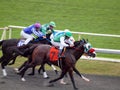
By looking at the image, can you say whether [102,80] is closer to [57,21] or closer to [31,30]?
[31,30]

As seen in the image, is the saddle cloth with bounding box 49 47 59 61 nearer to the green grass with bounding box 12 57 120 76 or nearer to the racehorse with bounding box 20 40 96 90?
the racehorse with bounding box 20 40 96 90

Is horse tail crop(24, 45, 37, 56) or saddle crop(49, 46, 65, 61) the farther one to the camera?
horse tail crop(24, 45, 37, 56)

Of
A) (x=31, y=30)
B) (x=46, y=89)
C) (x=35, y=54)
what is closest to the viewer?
Answer: (x=46, y=89)

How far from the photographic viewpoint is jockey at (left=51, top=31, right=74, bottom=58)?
500 inches

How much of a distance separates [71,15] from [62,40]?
12716mm

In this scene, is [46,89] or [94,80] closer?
[46,89]

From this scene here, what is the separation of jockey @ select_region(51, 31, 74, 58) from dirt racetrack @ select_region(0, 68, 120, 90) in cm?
105

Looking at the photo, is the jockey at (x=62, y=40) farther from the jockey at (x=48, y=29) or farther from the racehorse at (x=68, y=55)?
the jockey at (x=48, y=29)

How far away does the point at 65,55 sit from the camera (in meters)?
12.6

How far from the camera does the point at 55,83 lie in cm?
1310

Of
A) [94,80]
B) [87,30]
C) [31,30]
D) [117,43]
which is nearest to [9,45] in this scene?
[31,30]

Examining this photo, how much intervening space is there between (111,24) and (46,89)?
40.1ft

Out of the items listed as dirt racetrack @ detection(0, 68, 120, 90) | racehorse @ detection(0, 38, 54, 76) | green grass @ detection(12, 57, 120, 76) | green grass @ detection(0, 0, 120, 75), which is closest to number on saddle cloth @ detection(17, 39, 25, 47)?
racehorse @ detection(0, 38, 54, 76)

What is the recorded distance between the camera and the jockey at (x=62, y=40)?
1269cm
